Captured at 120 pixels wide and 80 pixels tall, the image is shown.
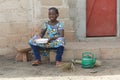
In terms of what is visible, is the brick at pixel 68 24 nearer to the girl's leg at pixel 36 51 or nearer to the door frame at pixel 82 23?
the door frame at pixel 82 23

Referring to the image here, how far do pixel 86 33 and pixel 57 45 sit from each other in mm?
1609

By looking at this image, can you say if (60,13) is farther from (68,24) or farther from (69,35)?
(69,35)

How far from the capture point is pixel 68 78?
5383 millimetres

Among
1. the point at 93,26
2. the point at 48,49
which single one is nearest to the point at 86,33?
the point at 93,26

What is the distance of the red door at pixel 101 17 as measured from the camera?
25.0 feet

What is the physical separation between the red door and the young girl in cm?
149

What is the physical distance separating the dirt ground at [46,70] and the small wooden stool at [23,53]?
159 millimetres

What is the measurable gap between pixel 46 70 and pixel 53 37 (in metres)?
0.67

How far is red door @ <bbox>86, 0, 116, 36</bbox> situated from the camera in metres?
7.61

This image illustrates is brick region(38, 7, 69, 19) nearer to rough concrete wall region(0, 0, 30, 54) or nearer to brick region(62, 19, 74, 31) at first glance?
brick region(62, 19, 74, 31)

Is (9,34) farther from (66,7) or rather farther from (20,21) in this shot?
(66,7)

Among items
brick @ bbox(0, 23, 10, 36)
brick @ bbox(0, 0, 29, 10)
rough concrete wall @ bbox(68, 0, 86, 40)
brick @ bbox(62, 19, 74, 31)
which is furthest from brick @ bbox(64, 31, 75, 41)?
brick @ bbox(0, 23, 10, 36)

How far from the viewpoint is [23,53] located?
6.70 meters

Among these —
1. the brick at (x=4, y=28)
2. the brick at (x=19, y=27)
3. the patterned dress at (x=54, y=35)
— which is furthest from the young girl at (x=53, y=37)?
the brick at (x=4, y=28)
